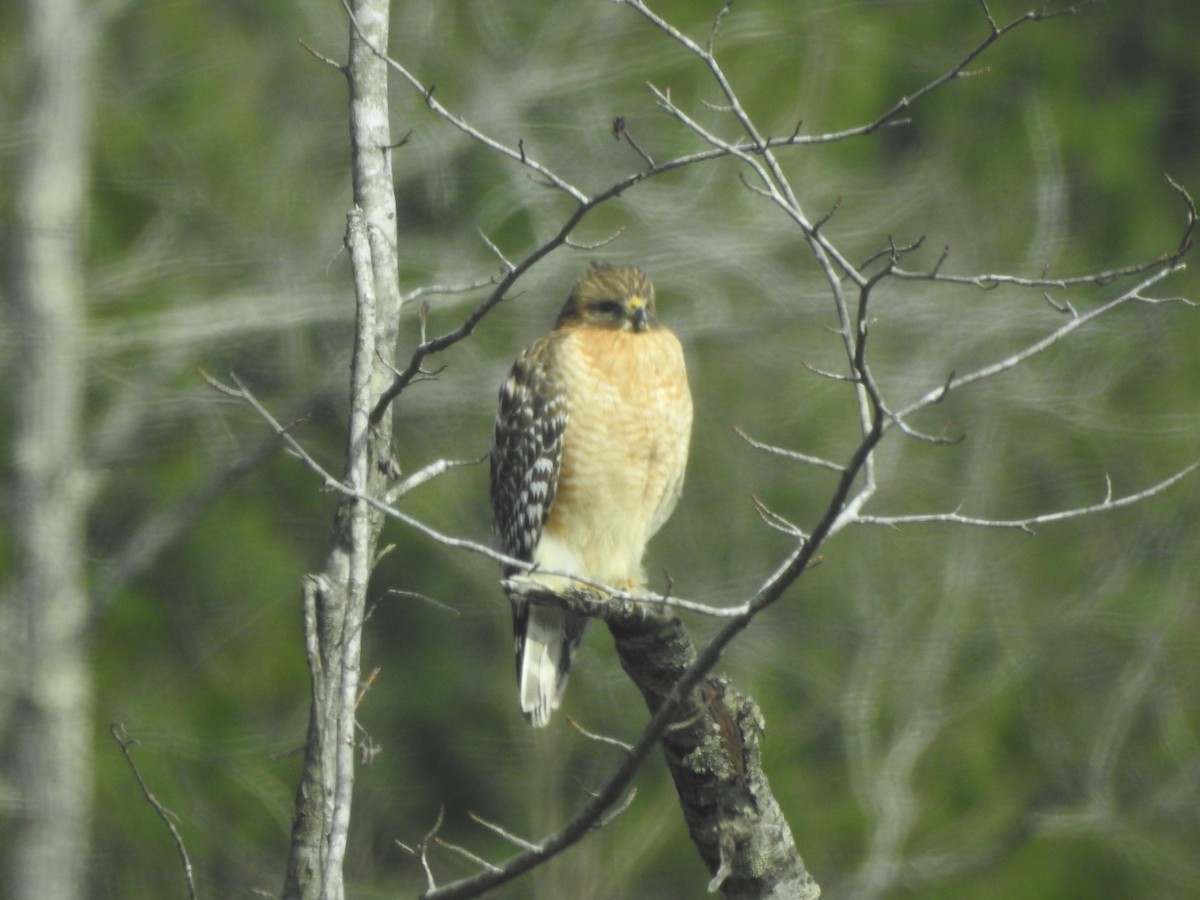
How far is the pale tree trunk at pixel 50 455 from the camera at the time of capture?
6.40m

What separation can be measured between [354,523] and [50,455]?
3.96 meters

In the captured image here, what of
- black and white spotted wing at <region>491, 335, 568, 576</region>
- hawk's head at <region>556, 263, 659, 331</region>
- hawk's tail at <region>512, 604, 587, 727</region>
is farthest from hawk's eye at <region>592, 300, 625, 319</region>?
hawk's tail at <region>512, 604, 587, 727</region>

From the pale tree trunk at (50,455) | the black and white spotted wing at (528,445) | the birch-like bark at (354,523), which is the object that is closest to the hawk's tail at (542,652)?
the black and white spotted wing at (528,445)

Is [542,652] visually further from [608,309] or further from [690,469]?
[690,469]

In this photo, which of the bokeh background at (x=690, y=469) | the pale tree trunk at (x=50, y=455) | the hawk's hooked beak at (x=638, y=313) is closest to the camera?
the hawk's hooked beak at (x=638, y=313)

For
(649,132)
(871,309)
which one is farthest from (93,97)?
(871,309)

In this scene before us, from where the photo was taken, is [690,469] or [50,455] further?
[690,469]

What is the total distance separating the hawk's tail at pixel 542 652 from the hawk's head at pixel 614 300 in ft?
2.75

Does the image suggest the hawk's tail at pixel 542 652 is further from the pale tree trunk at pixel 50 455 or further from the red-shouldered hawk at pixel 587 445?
the pale tree trunk at pixel 50 455

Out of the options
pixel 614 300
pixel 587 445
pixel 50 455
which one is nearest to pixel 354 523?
pixel 587 445

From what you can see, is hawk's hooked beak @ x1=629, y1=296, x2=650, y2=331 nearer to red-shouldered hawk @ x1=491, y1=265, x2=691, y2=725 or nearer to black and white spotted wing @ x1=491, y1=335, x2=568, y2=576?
red-shouldered hawk @ x1=491, y1=265, x2=691, y2=725

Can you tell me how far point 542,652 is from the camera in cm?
436

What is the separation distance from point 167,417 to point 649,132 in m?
2.68

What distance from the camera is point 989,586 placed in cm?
878
